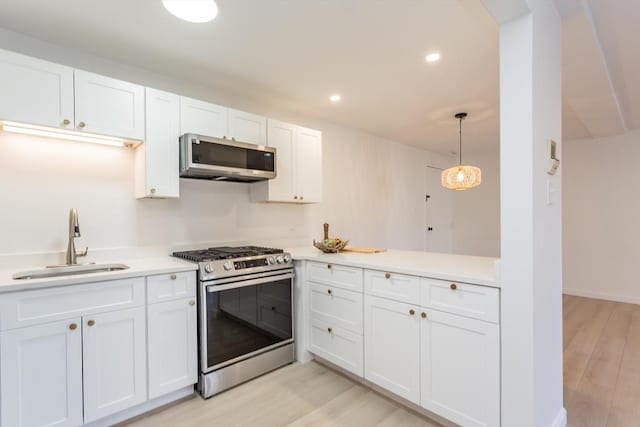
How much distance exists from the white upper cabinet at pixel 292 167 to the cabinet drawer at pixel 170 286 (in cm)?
109

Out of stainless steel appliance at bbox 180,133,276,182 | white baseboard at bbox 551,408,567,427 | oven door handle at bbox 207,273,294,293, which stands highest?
stainless steel appliance at bbox 180,133,276,182

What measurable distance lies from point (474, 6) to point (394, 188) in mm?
3311

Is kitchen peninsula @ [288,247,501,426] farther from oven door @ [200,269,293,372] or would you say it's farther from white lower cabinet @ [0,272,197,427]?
white lower cabinet @ [0,272,197,427]

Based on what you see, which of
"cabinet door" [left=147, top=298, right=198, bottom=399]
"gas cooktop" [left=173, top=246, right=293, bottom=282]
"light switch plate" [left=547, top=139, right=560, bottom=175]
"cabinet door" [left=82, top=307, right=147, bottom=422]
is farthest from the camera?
"gas cooktop" [left=173, top=246, right=293, bottom=282]

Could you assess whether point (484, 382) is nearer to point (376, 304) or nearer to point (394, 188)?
point (376, 304)

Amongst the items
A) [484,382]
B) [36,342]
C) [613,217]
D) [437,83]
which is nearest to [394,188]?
[437,83]

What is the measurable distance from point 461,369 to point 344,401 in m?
0.87

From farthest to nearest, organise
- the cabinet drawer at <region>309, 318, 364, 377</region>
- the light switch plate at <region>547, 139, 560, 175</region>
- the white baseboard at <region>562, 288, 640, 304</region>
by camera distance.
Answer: the white baseboard at <region>562, 288, 640, 304</region>, the cabinet drawer at <region>309, 318, 364, 377</region>, the light switch plate at <region>547, 139, 560, 175</region>

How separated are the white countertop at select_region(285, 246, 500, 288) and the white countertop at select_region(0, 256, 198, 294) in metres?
0.97

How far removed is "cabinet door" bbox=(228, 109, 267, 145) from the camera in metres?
2.69

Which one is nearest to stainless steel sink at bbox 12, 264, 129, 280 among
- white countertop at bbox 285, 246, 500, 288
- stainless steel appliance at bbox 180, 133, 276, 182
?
stainless steel appliance at bbox 180, 133, 276, 182

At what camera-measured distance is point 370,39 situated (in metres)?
2.11

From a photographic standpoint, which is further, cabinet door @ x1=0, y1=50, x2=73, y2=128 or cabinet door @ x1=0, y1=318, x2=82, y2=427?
cabinet door @ x1=0, y1=50, x2=73, y2=128

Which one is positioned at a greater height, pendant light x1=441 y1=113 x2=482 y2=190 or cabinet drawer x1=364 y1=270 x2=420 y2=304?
pendant light x1=441 y1=113 x2=482 y2=190
